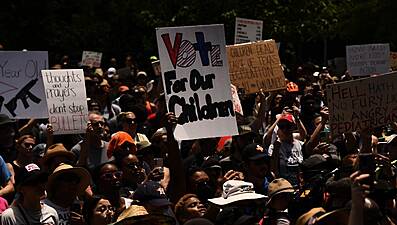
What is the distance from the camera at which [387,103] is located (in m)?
10.1

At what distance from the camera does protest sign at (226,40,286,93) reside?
45.4 feet

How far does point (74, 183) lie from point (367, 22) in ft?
79.4

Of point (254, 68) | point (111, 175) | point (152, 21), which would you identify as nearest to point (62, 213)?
point (111, 175)

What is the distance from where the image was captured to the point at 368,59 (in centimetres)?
1747

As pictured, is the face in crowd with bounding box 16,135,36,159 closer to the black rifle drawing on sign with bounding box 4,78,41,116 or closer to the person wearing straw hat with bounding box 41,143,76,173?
the person wearing straw hat with bounding box 41,143,76,173

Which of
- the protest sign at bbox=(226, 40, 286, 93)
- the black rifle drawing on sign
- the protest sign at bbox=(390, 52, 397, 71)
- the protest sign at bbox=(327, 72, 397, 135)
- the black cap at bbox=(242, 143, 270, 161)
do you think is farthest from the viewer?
the protest sign at bbox=(390, 52, 397, 71)

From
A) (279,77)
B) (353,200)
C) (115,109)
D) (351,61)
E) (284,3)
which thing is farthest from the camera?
(284,3)

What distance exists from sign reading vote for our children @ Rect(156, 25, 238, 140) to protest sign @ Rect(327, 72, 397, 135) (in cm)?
133

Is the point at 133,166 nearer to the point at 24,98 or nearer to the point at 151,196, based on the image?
the point at 151,196

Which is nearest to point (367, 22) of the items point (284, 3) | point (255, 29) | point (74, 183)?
point (284, 3)

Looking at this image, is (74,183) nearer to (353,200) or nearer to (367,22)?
(353,200)

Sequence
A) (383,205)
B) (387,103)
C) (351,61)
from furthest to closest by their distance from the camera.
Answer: (351,61) → (387,103) → (383,205)

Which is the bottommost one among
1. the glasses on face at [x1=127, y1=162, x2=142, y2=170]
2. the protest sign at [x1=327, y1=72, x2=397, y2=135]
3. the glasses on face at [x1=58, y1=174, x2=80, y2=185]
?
the glasses on face at [x1=127, y1=162, x2=142, y2=170]

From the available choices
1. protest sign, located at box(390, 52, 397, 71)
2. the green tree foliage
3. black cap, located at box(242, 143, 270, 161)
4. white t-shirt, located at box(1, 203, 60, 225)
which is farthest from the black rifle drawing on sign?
the green tree foliage
